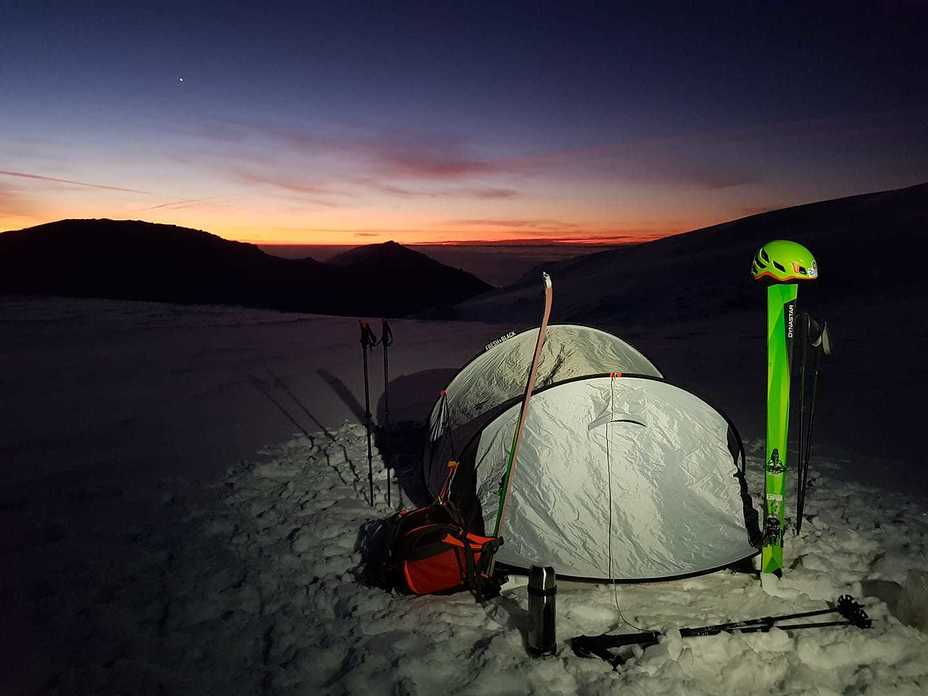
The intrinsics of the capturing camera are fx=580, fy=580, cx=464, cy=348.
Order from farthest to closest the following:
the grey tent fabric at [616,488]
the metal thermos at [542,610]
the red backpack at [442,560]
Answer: the grey tent fabric at [616,488]
the red backpack at [442,560]
the metal thermos at [542,610]

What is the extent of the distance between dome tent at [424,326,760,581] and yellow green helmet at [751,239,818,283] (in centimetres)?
138

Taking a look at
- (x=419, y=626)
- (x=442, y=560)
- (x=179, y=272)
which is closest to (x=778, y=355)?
(x=442, y=560)

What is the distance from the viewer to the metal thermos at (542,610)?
12.8 feet

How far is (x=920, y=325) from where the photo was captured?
1605 centimetres

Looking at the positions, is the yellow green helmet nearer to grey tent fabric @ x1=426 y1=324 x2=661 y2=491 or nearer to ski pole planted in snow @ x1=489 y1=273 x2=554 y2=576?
ski pole planted in snow @ x1=489 y1=273 x2=554 y2=576

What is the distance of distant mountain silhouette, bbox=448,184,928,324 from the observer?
2500 centimetres

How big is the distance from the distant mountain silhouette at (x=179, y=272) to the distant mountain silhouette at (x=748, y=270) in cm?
2291

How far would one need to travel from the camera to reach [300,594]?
15.6 feet

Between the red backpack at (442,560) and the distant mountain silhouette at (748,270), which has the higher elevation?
the distant mountain silhouette at (748,270)

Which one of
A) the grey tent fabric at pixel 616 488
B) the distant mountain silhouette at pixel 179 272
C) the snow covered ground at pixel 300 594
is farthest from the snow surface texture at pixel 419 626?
the distant mountain silhouette at pixel 179 272

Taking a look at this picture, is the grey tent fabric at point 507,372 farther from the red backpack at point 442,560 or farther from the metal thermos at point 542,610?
the metal thermos at point 542,610

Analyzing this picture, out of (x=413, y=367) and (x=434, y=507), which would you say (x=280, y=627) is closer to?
(x=434, y=507)

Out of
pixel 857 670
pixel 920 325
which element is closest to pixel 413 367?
pixel 857 670

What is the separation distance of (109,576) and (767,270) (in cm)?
608
